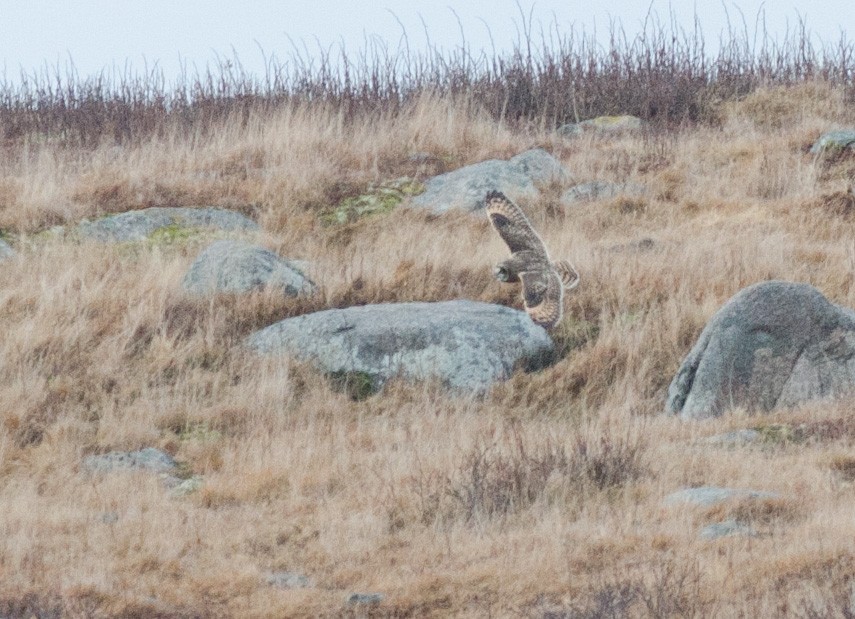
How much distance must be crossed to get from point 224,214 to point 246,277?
8.60ft

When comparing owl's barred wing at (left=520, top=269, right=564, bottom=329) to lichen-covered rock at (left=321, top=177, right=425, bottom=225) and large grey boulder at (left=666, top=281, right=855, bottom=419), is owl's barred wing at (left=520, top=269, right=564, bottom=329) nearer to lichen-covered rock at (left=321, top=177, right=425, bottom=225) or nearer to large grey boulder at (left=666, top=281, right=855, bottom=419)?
large grey boulder at (left=666, top=281, right=855, bottom=419)

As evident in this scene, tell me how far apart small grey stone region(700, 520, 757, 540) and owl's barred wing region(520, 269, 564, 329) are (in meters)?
3.39

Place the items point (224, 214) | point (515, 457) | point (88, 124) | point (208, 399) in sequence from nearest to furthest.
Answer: point (515, 457) → point (208, 399) → point (224, 214) → point (88, 124)

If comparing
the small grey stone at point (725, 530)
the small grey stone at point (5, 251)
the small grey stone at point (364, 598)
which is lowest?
the small grey stone at point (364, 598)

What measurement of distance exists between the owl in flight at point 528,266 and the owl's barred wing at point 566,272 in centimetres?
2

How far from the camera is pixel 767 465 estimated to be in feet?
20.3

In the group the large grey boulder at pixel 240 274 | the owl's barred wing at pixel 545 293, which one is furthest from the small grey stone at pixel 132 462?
the owl's barred wing at pixel 545 293

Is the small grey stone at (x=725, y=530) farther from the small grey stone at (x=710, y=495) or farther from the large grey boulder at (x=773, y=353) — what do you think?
the large grey boulder at (x=773, y=353)

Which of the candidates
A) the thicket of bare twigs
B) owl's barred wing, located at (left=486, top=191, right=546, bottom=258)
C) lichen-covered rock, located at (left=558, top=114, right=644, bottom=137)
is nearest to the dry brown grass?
the thicket of bare twigs

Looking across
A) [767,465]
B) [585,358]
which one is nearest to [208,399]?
[585,358]

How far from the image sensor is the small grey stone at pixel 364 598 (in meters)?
4.82

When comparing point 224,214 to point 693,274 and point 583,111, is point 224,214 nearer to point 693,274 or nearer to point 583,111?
point 693,274

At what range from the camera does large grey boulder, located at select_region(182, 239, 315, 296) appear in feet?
31.2

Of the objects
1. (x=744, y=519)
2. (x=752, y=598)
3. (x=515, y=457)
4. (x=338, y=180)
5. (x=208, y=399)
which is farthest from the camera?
(x=338, y=180)
